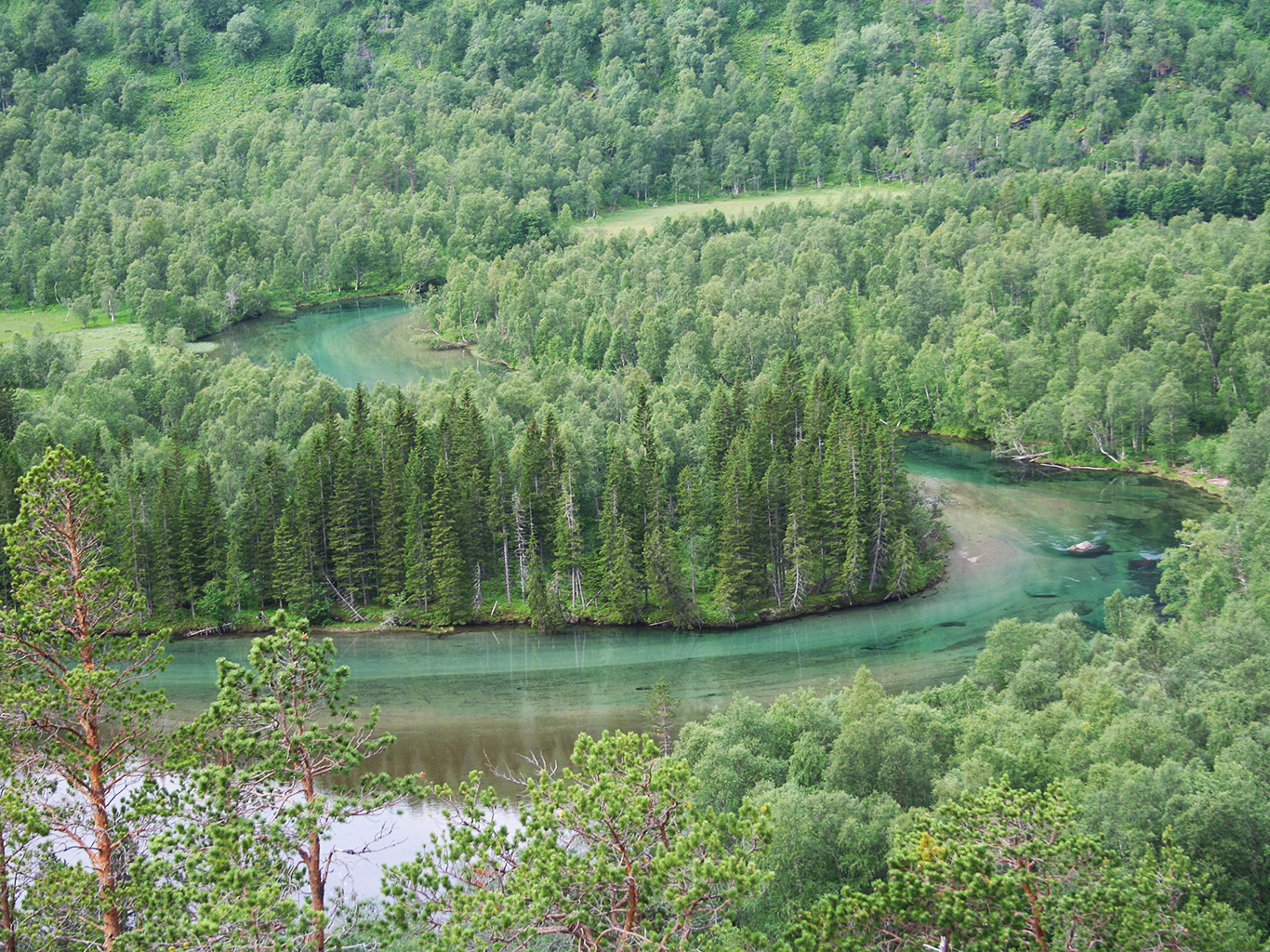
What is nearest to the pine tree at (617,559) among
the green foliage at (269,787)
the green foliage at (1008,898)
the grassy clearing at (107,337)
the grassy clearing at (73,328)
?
the green foliage at (269,787)

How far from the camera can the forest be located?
80.5ft

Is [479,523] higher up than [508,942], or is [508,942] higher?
[508,942]

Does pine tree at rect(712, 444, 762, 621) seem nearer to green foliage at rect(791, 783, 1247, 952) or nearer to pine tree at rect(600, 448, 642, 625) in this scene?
pine tree at rect(600, 448, 642, 625)

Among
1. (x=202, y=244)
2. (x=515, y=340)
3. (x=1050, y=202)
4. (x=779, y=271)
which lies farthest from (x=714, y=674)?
(x=202, y=244)

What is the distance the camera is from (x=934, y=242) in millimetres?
159250

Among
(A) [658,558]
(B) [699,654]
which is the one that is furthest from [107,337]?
(B) [699,654]

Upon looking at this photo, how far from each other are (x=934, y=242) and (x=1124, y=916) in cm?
14474

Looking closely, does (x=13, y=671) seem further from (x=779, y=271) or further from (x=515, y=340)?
Result: (x=779, y=271)

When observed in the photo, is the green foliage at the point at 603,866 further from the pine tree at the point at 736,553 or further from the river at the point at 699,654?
the pine tree at the point at 736,553

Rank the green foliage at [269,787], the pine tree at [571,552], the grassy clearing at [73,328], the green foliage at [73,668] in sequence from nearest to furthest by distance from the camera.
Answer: the green foliage at [269,787] < the green foliage at [73,668] < the pine tree at [571,552] < the grassy clearing at [73,328]

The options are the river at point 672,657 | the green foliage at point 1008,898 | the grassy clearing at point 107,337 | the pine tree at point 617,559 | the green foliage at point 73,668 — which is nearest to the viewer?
the green foliage at point 1008,898

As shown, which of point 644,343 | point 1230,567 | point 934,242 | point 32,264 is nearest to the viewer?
point 1230,567

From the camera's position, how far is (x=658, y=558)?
8125 centimetres

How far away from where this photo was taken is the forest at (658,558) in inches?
966
